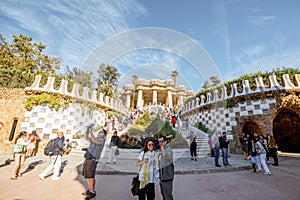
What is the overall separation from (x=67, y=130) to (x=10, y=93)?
462 cm

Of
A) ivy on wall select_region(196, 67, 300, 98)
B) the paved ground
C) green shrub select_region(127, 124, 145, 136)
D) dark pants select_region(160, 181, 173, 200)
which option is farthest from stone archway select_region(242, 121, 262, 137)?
dark pants select_region(160, 181, 173, 200)

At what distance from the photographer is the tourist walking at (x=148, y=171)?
239 cm

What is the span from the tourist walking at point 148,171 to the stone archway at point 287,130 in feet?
44.8

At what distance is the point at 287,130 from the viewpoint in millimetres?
12195

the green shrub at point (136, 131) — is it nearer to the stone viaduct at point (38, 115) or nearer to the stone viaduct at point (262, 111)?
the stone viaduct at point (38, 115)

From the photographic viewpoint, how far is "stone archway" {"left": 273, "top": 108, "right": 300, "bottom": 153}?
37.9 feet

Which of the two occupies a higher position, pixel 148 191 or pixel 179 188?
pixel 148 191

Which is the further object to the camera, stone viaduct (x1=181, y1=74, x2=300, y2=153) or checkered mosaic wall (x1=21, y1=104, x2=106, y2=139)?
stone viaduct (x1=181, y1=74, x2=300, y2=153)

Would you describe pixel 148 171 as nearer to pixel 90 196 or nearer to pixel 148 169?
pixel 148 169

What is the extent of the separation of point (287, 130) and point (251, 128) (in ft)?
13.1

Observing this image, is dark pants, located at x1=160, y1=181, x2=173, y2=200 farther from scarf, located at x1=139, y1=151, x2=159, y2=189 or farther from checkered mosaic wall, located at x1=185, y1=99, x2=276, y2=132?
checkered mosaic wall, located at x1=185, y1=99, x2=276, y2=132

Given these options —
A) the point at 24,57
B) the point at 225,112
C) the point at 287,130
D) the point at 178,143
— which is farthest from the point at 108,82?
the point at 287,130

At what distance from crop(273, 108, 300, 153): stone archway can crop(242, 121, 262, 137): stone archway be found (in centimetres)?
287

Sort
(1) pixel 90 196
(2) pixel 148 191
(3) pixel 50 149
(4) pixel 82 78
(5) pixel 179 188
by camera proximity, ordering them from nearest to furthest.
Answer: (2) pixel 148 191
(1) pixel 90 196
(5) pixel 179 188
(3) pixel 50 149
(4) pixel 82 78
